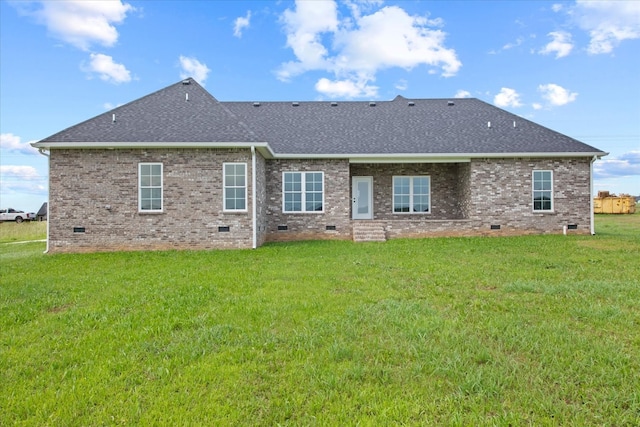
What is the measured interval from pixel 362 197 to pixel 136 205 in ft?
31.3

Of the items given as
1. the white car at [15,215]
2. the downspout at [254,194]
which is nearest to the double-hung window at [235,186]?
the downspout at [254,194]

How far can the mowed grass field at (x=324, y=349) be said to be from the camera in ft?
9.48

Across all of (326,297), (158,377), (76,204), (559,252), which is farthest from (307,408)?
(76,204)

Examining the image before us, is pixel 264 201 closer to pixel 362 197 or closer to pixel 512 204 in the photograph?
pixel 362 197

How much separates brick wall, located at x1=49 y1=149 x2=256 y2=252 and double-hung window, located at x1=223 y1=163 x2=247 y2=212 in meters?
0.17

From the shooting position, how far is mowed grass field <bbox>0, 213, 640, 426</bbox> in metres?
2.89

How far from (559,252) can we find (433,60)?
11630mm

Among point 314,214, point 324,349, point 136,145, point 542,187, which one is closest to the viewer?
point 324,349

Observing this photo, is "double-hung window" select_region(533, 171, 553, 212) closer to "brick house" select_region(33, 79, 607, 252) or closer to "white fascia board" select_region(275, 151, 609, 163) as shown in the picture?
"brick house" select_region(33, 79, 607, 252)

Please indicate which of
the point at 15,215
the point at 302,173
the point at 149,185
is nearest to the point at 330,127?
the point at 302,173

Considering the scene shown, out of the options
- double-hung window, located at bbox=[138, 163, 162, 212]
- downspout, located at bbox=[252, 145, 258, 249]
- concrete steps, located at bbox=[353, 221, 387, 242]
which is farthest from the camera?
concrete steps, located at bbox=[353, 221, 387, 242]

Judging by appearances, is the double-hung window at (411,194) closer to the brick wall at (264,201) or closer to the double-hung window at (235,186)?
the brick wall at (264,201)

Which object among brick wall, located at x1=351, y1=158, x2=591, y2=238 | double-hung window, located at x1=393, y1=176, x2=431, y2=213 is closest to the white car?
double-hung window, located at x1=393, y1=176, x2=431, y2=213

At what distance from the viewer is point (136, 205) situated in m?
13.1
